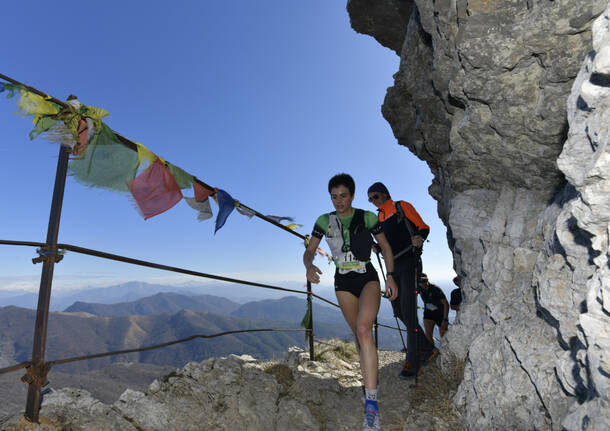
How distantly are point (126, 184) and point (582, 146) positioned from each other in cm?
464

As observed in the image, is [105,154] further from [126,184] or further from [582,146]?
[582,146]

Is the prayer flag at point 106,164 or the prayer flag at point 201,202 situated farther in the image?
the prayer flag at point 201,202

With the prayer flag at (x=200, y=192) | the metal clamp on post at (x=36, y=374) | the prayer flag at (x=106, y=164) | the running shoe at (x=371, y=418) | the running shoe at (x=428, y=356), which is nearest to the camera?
the metal clamp on post at (x=36, y=374)

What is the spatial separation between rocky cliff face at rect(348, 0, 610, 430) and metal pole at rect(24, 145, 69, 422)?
3809 millimetres

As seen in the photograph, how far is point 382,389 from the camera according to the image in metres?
4.70

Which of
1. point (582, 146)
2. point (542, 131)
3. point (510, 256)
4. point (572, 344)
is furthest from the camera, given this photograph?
point (510, 256)

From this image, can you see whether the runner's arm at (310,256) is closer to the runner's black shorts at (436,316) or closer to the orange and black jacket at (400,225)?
the orange and black jacket at (400,225)

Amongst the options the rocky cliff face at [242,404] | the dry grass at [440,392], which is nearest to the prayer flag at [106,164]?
the rocky cliff face at [242,404]

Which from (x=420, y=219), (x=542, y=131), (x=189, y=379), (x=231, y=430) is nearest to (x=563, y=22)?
(x=542, y=131)

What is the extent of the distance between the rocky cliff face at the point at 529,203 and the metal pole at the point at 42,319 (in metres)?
3.81

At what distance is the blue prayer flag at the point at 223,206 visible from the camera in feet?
16.7

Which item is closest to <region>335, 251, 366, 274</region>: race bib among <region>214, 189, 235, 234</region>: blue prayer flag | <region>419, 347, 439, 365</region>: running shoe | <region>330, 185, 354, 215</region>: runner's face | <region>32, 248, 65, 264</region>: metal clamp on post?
<region>330, 185, 354, 215</region>: runner's face

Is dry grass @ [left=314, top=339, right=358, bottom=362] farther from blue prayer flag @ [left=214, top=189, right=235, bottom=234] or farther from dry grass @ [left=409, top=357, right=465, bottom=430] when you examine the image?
blue prayer flag @ [left=214, top=189, right=235, bottom=234]

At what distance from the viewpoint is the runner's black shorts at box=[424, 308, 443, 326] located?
7.04 meters
